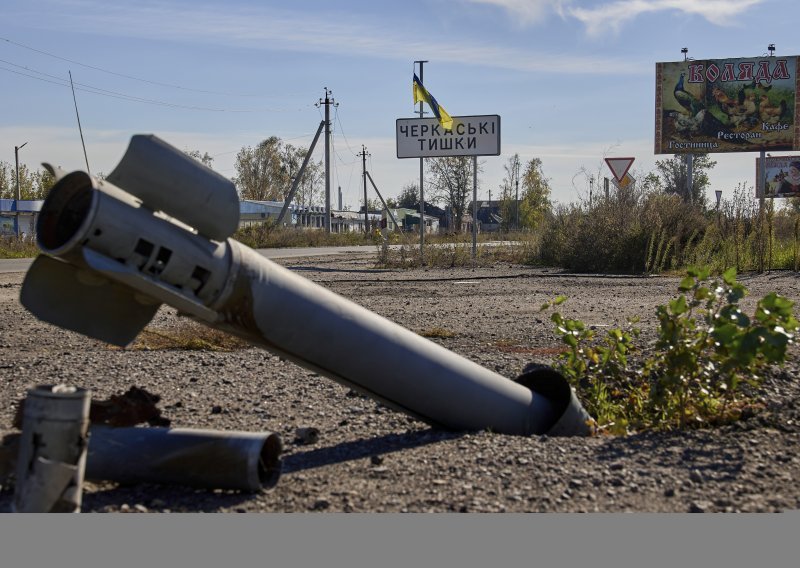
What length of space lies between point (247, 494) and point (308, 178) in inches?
3813

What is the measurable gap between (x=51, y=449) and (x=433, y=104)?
85.2 feet

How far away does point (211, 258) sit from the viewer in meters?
4.11

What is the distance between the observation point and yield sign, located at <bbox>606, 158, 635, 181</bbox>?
81.1 feet

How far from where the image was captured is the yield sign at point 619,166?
974 inches

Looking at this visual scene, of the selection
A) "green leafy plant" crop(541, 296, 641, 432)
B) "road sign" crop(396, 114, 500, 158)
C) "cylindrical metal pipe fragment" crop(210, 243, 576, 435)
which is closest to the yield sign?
"road sign" crop(396, 114, 500, 158)

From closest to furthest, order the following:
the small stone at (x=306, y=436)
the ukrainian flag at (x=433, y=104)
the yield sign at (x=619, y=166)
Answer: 1. the small stone at (x=306, y=436)
2. the yield sign at (x=619, y=166)
3. the ukrainian flag at (x=433, y=104)

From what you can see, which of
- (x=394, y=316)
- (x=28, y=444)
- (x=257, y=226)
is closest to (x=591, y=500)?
(x=28, y=444)

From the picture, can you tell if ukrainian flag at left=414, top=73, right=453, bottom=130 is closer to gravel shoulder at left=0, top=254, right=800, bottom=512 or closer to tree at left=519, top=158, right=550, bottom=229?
gravel shoulder at left=0, top=254, right=800, bottom=512

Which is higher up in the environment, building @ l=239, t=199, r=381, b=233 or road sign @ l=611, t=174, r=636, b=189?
road sign @ l=611, t=174, r=636, b=189

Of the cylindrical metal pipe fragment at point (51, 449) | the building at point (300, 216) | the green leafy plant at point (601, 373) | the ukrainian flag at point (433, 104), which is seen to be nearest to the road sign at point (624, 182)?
the ukrainian flag at point (433, 104)

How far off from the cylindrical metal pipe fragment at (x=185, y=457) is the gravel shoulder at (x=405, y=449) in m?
0.08

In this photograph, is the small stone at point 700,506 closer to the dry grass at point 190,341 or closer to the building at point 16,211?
the dry grass at point 190,341

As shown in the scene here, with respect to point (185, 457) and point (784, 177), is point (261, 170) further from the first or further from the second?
point (185, 457)

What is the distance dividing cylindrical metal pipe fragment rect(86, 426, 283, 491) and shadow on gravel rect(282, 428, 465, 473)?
425 mm
